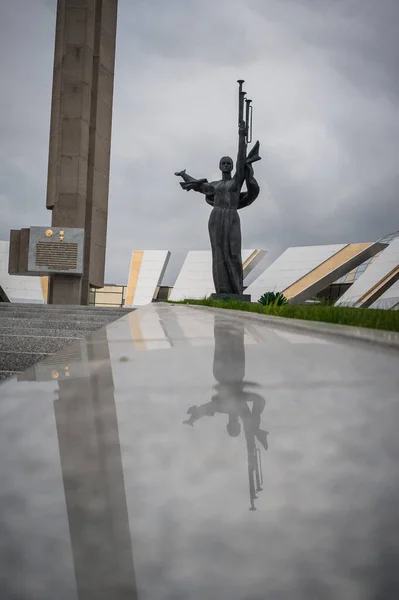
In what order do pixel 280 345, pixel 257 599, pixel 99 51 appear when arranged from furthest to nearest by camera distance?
pixel 99 51
pixel 280 345
pixel 257 599

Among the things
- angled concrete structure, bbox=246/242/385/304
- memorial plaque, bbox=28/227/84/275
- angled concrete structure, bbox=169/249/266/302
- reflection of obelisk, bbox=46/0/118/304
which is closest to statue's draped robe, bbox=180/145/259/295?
memorial plaque, bbox=28/227/84/275

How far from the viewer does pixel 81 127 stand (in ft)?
51.8

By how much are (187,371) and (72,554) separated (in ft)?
1.75

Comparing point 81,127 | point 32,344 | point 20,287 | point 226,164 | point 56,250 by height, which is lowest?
point 20,287

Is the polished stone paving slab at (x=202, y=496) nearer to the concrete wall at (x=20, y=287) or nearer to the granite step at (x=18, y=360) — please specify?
the granite step at (x=18, y=360)

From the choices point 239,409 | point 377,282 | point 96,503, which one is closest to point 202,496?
point 96,503

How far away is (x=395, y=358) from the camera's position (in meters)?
0.84

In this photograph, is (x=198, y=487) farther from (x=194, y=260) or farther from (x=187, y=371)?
(x=194, y=260)

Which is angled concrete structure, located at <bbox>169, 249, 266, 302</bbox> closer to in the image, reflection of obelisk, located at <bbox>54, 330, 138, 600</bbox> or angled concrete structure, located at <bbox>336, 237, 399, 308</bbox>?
angled concrete structure, located at <bbox>336, 237, 399, 308</bbox>

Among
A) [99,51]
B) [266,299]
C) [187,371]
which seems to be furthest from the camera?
[99,51]

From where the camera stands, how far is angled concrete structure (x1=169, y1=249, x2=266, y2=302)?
2323 centimetres

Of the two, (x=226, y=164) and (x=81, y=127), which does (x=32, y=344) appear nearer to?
(x=226, y=164)

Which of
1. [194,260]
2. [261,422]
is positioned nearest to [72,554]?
[261,422]

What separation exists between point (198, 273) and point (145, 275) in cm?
296
